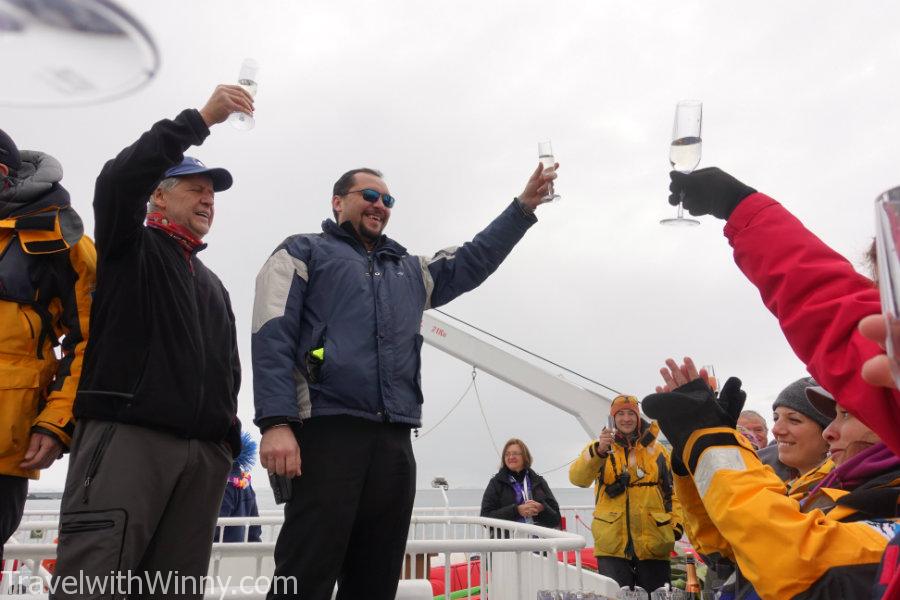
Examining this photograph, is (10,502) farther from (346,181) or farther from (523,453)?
(523,453)

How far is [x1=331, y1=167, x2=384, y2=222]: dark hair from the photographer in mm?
3223

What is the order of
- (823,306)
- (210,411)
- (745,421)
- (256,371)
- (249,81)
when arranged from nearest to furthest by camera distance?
(823,306) < (210,411) < (256,371) < (249,81) < (745,421)

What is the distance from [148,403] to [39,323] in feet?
1.74

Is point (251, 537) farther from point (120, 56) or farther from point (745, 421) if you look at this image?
point (120, 56)

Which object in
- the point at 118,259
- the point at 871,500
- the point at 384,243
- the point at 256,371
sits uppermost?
the point at 384,243

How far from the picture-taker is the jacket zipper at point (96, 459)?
214 cm

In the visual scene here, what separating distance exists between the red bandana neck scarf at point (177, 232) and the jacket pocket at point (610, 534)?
4.27 meters

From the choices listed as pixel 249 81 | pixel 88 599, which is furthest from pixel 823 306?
pixel 249 81

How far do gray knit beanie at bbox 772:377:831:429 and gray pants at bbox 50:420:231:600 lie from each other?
224 cm

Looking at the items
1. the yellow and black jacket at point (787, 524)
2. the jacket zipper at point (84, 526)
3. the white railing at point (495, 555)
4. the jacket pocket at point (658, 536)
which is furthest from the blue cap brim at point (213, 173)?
the jacket pocket at point (658, 536)

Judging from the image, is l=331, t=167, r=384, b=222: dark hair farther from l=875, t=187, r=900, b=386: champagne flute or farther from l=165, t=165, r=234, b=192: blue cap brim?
l=875, t=187, r=900, b=386: champagne flute

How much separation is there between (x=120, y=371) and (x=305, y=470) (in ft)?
2.31

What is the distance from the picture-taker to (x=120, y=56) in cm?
131

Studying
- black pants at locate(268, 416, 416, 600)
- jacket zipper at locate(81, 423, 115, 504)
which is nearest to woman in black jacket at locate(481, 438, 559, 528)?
black pants at locate(268, 416, 416, 600)
